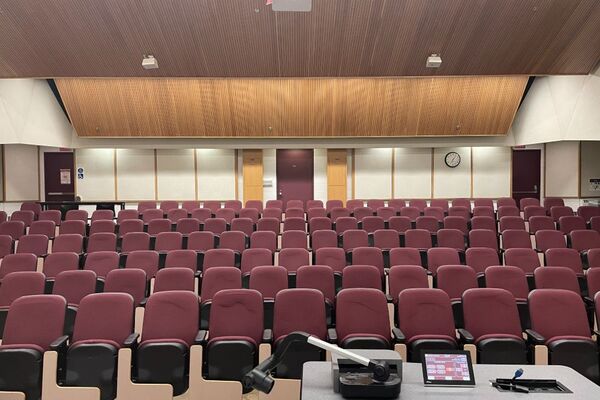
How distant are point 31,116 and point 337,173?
26.6 feet

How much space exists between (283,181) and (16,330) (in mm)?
11087

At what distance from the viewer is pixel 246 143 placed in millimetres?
14258

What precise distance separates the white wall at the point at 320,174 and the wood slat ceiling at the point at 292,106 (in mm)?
1282

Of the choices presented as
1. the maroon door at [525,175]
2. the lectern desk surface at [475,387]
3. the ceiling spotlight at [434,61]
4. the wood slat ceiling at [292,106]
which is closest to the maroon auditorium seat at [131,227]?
the wood slat ceiling at [292,106]

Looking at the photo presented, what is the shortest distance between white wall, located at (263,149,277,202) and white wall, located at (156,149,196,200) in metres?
2.10

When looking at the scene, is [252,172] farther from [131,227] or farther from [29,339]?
[29,339]

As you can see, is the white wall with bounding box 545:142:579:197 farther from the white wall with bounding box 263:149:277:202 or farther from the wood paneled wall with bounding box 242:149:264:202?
the wood paneled wall with bounding box 242:149:264:202

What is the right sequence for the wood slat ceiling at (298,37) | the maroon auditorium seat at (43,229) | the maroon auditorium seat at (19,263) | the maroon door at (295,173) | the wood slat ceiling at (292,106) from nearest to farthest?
the maroon auditorium seat at (19,263)
the wood slat ceiling at (298,37)
the maroon auditorium seat at (43,229)
the wood slat ceiling at (292,106)
the maroon door at (295,173)

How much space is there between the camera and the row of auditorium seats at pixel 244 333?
3.85 m

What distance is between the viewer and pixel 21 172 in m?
13.6

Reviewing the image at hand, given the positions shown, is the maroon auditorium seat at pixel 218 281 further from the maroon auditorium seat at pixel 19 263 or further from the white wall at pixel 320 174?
the white wall at pixel 320 174

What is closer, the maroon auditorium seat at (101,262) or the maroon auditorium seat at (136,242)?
the maroon auditorium seat at (101,262)

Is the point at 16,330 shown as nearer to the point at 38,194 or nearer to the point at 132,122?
the point at 132,122

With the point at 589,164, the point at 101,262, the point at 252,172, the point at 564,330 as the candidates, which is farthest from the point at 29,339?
the point at 589,164
